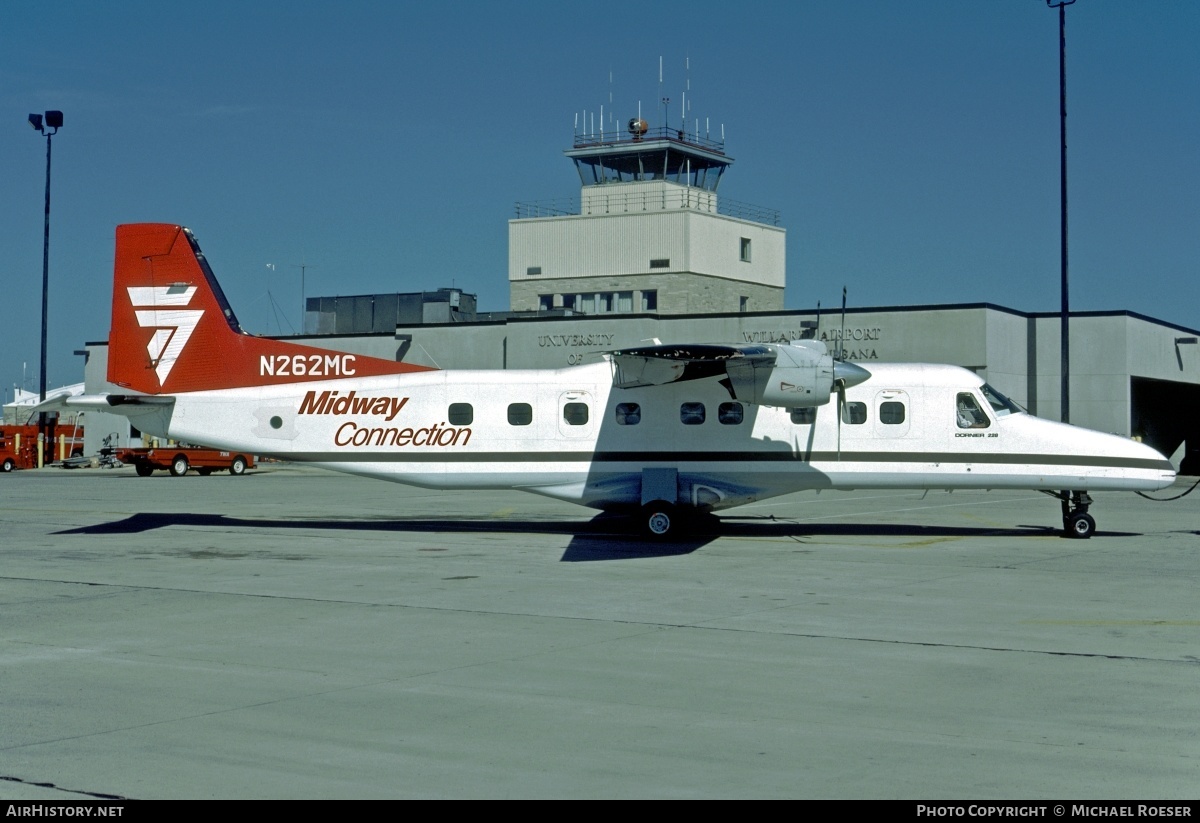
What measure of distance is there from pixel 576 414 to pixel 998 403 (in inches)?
279

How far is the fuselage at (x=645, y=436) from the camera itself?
1995 cm

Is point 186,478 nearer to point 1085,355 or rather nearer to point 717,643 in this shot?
point 1085,355

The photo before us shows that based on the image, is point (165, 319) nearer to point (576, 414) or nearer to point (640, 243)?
point (576, 414)

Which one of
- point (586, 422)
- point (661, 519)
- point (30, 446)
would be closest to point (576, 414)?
point (586, 422)

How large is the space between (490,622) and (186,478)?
3403cm

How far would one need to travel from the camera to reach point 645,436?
20.4m

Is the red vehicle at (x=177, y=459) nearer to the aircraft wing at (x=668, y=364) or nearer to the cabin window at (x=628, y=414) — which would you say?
the cabin window at (x=628, y=414)

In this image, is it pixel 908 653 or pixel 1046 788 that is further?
pixel 908 653

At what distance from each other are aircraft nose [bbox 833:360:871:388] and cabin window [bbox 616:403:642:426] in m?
3.33

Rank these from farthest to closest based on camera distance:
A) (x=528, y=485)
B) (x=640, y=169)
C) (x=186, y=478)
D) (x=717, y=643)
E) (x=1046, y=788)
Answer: (x=640, y=169) → (x=186, y=478) → (x=528, y=485) → (x=717, y=643) → (x=1046, y=788)

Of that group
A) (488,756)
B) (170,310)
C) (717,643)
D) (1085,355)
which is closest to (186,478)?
(170,310)

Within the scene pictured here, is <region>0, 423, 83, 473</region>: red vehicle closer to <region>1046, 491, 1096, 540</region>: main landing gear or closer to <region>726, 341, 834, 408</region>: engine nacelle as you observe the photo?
<region>726, 341, 834, 408</region>: engine nacelle

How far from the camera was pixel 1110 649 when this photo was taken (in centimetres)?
1052

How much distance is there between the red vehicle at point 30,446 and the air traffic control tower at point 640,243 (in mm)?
22412
